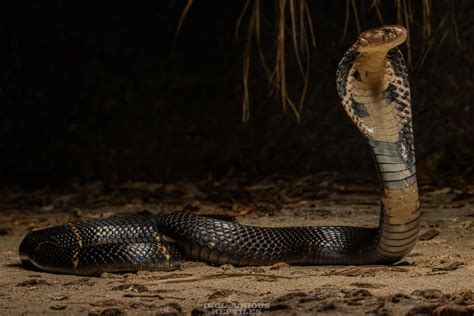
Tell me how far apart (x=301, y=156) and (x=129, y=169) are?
5.69ft

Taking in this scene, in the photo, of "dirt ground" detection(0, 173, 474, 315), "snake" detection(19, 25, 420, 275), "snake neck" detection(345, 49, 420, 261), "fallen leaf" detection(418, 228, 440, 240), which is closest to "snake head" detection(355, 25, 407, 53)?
"snake" detection(19, 25, 420, 275)

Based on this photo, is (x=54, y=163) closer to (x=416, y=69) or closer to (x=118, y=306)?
(x=416, y=69)

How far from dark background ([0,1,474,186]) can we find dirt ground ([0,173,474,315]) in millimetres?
697

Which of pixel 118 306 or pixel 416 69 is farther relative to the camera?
pixel 416 69

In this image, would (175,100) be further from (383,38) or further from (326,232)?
(383,38)

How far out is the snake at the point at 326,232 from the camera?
4.19m

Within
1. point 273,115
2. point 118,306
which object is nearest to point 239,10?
point 273,115

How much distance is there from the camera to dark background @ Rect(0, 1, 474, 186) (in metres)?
8.27

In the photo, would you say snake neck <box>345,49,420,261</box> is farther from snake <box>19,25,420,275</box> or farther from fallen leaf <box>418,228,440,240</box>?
fallen leaf <box>418,228,440,240</box>

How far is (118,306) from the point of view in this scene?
143 inches

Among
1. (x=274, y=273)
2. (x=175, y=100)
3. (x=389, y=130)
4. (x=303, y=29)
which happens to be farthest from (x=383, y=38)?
(x=175, y=100)

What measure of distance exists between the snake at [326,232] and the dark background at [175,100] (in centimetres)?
319

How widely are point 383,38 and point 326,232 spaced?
1.41m

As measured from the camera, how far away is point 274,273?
4.55m
